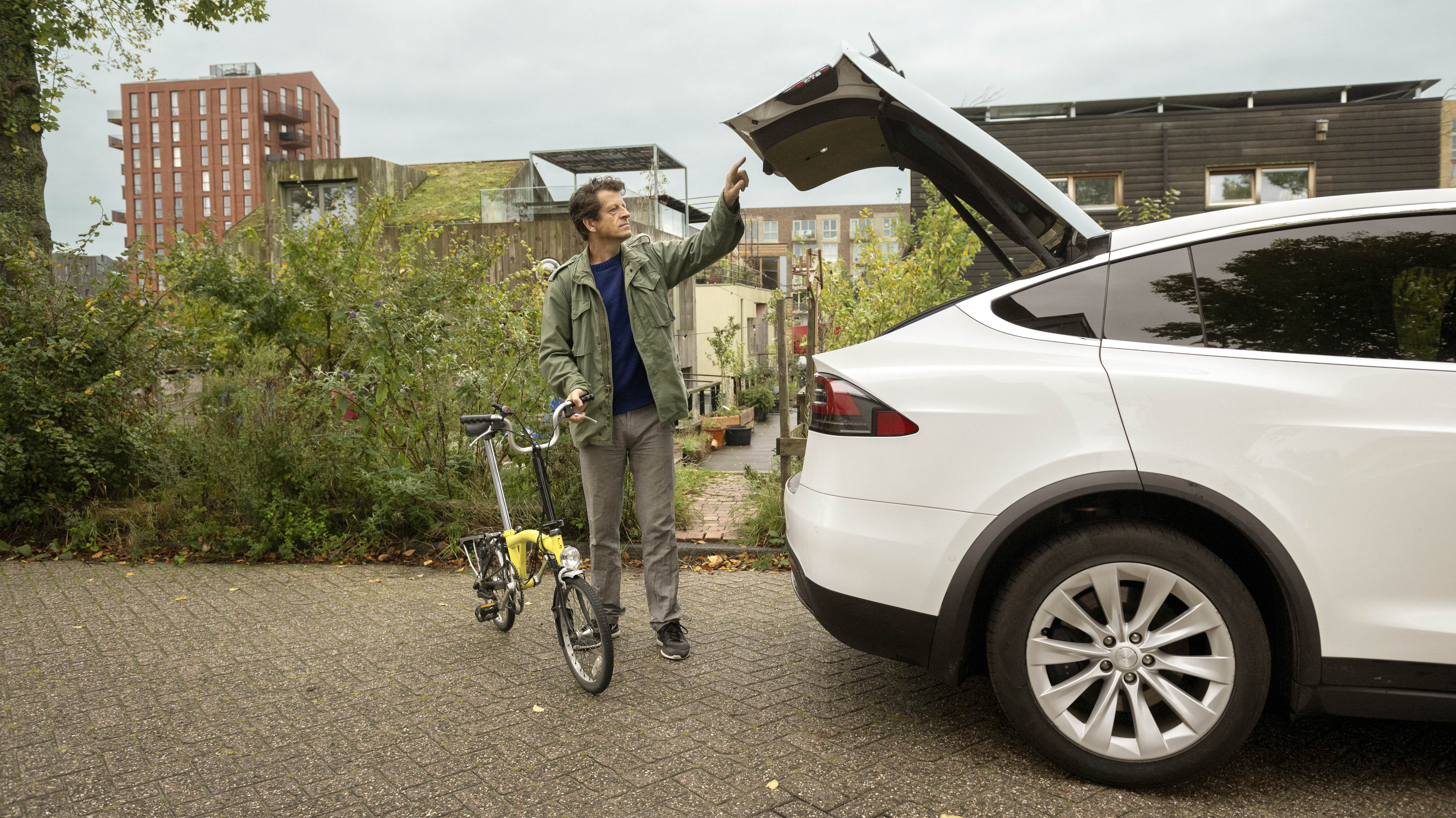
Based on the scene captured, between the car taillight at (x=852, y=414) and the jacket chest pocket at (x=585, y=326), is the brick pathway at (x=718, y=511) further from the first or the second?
the car taillight at (x=852, y=414)

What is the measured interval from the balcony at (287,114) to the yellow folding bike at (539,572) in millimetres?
114653

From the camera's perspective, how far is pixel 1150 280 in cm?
279

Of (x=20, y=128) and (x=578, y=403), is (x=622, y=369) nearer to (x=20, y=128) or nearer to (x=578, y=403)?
(x=578, y=403)

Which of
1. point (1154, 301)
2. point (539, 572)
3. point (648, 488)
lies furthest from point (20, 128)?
point (1154, 301)

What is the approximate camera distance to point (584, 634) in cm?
361

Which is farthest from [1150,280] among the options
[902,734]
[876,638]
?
[902,734]

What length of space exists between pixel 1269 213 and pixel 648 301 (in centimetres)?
234

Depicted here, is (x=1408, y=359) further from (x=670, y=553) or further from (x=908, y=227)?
(x=908, y=227)

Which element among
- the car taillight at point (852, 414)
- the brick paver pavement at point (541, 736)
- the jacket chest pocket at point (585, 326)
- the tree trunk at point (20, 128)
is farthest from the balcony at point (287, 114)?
the car taillight at point (852, 414)

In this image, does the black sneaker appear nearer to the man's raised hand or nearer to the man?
the man

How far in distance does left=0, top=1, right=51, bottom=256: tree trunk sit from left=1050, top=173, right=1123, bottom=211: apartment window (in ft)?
57.6

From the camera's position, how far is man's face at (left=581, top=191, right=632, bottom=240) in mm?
3930

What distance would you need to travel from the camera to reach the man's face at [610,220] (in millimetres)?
3930

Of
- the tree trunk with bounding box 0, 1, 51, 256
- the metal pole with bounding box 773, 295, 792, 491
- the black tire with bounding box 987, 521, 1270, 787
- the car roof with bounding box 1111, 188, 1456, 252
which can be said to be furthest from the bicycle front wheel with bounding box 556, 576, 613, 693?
the tree trunk with bounding box 0, 1, 51, 256
